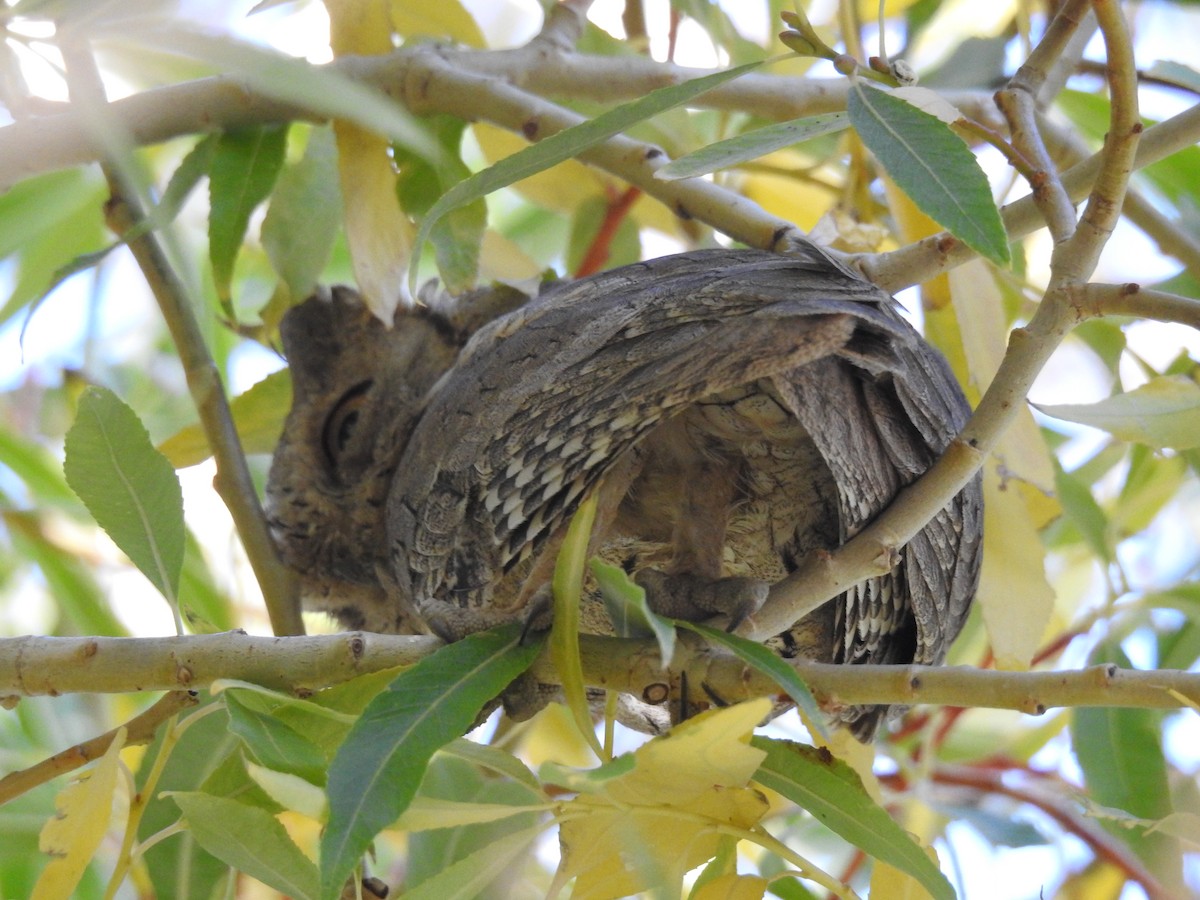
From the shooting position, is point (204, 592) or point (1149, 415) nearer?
point (1149, 415)

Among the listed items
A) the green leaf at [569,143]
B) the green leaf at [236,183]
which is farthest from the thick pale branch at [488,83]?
the green leaf at [569,143]

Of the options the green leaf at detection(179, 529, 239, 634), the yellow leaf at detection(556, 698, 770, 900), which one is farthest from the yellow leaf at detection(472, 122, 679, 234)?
the yellow leaf at detection(556, 698, 770, 900)

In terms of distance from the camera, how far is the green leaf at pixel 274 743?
2.40ft

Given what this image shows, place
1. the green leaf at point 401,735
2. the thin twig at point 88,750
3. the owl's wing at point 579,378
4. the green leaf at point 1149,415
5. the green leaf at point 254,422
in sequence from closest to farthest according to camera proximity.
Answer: the green leaf at point 401,735 < the owl's wing at point 579,378 < the thin twig at point 88,750 < the green leaf at point 1149,415 < the green leaf at point 254,422

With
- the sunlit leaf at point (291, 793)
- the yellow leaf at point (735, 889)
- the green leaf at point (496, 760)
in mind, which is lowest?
the sunlit leaf at point (291, 793)

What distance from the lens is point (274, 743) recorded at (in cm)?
75

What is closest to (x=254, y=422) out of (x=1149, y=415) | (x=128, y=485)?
(x=128, y=485)

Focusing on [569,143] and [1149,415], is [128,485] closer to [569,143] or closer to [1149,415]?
[569,143]

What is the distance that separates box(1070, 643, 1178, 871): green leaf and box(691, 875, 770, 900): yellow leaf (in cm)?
52

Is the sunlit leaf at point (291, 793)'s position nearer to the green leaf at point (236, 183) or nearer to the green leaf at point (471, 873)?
the green leaf at point (471, 873)

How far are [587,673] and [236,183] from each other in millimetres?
694

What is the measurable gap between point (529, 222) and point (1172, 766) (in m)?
1.24

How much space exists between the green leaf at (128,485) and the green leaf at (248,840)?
215 mm

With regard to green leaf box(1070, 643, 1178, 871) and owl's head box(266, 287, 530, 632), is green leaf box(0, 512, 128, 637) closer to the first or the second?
owl's head box(266, 287, 530, 632)
